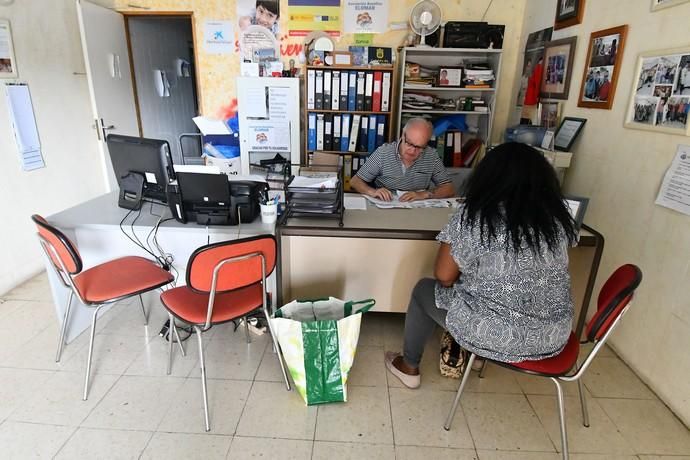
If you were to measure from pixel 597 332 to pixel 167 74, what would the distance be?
4.85 metres

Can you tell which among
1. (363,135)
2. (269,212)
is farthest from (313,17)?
(269,212)

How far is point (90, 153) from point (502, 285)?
3384mm

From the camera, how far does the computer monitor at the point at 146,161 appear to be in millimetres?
1898

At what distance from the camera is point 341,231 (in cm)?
179

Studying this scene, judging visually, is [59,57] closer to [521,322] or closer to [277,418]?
[277,418]

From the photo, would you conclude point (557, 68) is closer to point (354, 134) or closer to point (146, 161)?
point (354, 134)

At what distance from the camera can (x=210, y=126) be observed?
365 cm

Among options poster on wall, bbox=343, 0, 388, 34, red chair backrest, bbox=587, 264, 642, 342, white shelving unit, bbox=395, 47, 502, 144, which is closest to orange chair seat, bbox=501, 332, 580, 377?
red chair backrest, bbox=587, 264, 642, 342

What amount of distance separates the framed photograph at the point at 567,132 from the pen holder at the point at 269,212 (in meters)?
1.83

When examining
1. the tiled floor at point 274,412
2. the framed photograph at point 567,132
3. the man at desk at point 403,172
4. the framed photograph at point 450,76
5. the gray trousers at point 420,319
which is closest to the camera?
the tiled floor at point 274,412

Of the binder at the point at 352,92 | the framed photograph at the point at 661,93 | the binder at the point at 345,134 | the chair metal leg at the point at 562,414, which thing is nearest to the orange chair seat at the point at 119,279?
the chair metal leg at the point at 562,414

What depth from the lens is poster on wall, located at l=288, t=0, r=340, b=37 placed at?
3.38m

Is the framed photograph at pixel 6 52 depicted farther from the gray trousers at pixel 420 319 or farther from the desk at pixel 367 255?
the gray trousers at pixel 420 319

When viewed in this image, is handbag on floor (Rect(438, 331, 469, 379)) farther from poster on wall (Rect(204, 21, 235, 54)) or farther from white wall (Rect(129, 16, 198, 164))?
white wall (Rect(129, 16, 198, 164))
